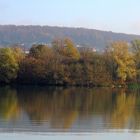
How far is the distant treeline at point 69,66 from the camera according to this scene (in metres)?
57.6

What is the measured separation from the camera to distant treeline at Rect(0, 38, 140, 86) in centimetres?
5756

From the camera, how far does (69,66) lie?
194 feet

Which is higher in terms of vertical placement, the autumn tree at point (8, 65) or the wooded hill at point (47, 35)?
the wooded hill at point (47, 35)

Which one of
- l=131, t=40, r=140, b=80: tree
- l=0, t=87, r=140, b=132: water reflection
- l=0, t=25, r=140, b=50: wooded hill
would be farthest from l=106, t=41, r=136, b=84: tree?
l=0, t=25, r=140, b=50: wooded hill

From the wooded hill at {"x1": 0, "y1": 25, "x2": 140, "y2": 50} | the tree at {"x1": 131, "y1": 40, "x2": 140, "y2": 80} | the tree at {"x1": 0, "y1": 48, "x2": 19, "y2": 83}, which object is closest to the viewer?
the tree at {"x1": 0, "y1": 48, "x2": 19, "y2": 83}

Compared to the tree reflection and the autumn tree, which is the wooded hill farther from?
the tree reflection

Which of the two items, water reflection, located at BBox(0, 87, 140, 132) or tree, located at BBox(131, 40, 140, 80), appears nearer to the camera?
water reflection, located at BBox(0, 87, 140, 132)

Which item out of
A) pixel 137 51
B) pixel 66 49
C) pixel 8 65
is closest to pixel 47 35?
pixel 137 51

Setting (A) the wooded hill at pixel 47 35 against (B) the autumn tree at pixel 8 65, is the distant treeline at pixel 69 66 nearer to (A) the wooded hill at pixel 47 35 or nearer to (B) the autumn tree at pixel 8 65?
(B) the autumn tree at pixel 8 65

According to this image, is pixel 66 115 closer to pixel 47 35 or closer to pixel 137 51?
pixel 137 51

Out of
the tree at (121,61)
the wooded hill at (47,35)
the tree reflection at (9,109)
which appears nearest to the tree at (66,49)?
the tree at (121,61)

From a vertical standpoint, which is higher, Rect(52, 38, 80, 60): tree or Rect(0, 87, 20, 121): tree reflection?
Rect(52, 38, 80, 60): tree

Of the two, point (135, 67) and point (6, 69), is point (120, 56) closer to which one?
point (135, 67)

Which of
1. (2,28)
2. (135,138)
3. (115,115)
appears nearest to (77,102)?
(115,115)
